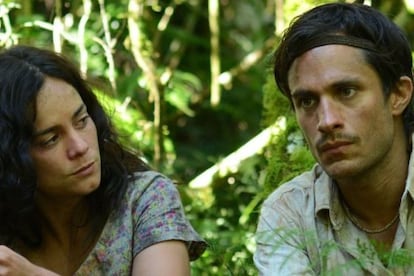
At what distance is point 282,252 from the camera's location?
3922 millimetres

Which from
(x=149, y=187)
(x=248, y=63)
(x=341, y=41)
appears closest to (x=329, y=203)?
(x=341, y=41)

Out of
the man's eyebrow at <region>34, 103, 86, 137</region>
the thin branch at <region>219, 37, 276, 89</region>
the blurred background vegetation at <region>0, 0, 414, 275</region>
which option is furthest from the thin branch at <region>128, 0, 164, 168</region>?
the man's eyebrow at <region>34, 103, 86, 137</region>

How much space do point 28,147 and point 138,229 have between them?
2.02ft

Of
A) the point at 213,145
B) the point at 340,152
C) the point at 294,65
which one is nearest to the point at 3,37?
the point at 294,65

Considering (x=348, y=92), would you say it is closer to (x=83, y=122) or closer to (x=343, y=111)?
(x=343, y=111)

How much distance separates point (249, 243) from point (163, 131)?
5.32ft

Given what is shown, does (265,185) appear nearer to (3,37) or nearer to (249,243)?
(249,243)

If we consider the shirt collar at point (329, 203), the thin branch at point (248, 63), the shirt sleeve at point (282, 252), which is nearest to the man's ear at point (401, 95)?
the shirt collar at point (329, 203)

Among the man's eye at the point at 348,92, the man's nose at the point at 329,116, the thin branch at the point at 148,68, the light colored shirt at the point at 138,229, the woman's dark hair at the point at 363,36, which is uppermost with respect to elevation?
the woman's dark hair at the point at 363,36

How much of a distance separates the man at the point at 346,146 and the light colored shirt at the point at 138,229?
40 cm

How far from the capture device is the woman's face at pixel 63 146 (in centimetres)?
401

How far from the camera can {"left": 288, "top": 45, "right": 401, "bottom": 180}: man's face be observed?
3.79 meters

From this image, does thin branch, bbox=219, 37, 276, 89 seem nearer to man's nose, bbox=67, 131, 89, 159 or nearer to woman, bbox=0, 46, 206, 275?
woman, bbox=0, 46, 206, 275

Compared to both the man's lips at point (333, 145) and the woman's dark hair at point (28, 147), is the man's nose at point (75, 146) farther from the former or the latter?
the man's lips at point (333, 145)
